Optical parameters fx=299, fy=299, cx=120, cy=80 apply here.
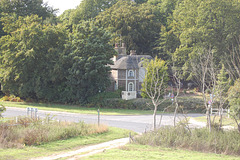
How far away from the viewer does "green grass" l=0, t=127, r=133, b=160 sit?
13.9 m

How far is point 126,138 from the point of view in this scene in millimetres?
19891

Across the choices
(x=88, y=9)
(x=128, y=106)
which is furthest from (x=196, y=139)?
(x=88, y=9)

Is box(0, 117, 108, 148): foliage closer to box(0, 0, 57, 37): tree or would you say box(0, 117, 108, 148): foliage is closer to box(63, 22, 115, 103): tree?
box(63, 22, 115, 103): tree

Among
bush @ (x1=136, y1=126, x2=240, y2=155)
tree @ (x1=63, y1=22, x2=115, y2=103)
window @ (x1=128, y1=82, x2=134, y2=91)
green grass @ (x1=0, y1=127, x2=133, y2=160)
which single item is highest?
tree @ (x1=63, y1=22, x2=115, y2=103)

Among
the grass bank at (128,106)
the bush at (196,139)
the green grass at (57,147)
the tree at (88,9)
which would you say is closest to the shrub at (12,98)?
the grass bank at (128,106)

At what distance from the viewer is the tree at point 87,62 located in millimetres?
41169

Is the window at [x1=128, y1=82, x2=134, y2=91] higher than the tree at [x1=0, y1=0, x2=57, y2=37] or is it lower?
lower

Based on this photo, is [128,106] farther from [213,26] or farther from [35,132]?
[35,132]

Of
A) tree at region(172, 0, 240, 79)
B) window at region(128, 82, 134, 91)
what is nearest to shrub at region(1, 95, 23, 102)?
window at region(128, 82, 134, 91)

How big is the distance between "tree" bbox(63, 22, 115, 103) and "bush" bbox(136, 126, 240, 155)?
2451 centimetres

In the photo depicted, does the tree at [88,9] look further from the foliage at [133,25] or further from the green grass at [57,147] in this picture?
the green grass at [57,147]

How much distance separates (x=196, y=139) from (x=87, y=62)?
89.2 ft

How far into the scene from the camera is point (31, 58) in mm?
42594

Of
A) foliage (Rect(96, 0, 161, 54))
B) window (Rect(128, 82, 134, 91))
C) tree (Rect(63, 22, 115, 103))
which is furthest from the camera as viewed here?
foliage (Rect(96, 0, 161, 54))
